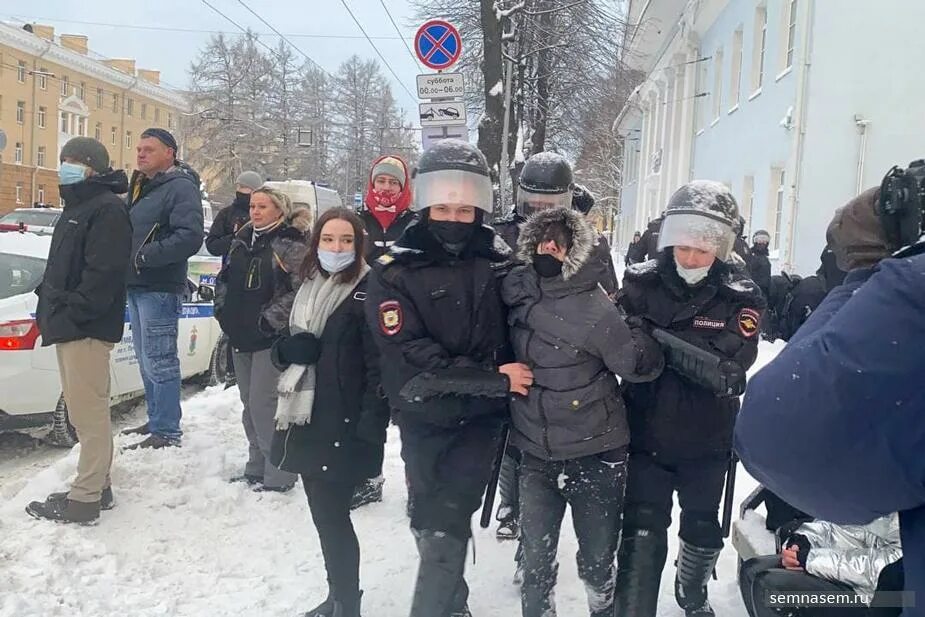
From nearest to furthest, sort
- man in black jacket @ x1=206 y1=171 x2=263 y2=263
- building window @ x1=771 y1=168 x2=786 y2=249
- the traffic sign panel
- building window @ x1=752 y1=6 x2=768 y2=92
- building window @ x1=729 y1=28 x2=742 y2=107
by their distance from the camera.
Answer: man in black jacket @ x1=206 y1=171 x2=263 y2=263 < the traffic sign panel < building window @ x1=771 y1=168 x2=786 y2=249 < building window @ x1=752 y1=6 x2=768 y2=92 < building window @ x1=729 y1=28 x2=742 y2=107

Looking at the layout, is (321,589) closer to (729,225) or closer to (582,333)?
(582,333)

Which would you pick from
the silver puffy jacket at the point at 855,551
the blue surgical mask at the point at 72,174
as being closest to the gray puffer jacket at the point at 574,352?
the silver puffy jacket at the point at 855,551

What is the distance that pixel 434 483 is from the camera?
3025 mm

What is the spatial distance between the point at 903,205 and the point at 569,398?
1.70 metres

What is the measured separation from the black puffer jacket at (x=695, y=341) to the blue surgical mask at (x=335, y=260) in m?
1.30

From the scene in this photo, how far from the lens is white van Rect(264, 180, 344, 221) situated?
5.53 metres

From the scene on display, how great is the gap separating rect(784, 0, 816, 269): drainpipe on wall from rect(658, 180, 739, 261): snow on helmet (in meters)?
11.1

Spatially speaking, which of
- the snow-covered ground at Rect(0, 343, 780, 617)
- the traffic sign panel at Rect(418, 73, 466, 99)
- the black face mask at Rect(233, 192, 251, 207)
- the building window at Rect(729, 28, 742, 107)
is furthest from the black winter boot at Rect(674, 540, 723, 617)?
the building window at Rect(729, 28, 742, 107)

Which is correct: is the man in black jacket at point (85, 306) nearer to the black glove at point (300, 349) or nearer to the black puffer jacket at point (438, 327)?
the black glove at point (300, 349)

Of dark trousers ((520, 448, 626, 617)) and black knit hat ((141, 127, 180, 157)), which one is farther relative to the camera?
black knit hat ((141, 127, 180, 157))

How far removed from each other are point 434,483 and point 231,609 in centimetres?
140

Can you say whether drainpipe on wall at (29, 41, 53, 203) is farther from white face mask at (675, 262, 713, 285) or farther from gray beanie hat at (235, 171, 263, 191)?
white face mask at (675, 262, 713, 285)

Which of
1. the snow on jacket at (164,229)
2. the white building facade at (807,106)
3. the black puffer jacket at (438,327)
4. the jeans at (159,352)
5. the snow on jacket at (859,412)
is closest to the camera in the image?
the snow on jacket at (859,412)

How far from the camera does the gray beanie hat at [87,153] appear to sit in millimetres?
4508
